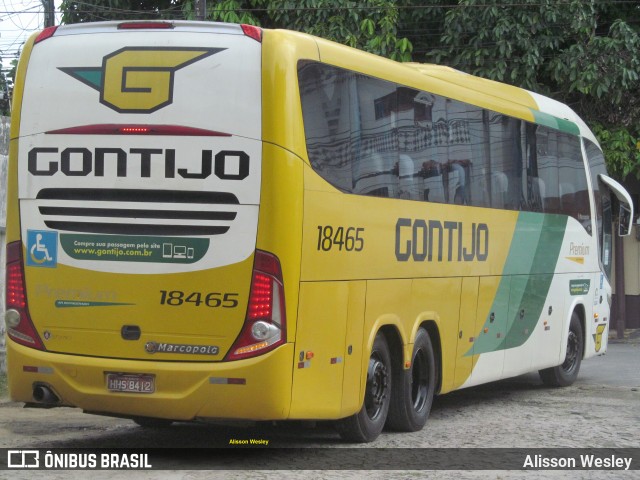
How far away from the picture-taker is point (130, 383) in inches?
346

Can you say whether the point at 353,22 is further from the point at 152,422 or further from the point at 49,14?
the point at 152,422

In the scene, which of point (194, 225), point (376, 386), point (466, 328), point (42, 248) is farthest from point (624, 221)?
point (42, 248)

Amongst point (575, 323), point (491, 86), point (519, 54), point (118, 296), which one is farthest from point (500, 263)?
point (519, 54)

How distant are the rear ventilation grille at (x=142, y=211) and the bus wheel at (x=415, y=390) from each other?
2924mm

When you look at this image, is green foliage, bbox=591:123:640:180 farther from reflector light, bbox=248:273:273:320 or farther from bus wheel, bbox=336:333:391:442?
reflector light, bbox=248:273:273:320

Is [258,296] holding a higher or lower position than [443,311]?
higher

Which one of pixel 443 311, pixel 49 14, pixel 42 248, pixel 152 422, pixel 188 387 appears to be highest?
pixel 49 14

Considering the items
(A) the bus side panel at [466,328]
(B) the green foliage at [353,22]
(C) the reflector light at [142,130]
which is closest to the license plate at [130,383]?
(C) the reflector light at [142,130]

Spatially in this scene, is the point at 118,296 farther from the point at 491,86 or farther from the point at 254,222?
the point at 491,86

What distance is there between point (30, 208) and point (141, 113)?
1.17 meters

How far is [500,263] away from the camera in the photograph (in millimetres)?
13188

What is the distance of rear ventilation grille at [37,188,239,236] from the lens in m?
8.70

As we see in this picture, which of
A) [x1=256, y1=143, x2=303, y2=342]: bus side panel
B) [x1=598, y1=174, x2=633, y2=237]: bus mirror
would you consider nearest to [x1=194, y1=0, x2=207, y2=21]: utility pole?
[x1=598, y1=174, x2=633, y2=237]: bus mirror

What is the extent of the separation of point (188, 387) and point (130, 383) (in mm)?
466
